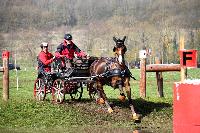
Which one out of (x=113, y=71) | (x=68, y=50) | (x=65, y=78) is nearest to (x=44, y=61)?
(x=68, y=50)

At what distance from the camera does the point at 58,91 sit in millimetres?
16047

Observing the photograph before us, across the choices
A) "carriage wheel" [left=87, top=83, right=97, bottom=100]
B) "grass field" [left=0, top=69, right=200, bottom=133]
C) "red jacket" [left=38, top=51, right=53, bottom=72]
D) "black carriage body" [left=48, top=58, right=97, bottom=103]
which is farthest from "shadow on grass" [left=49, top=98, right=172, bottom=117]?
"red jacket" [left=38, top=51, right=53, bottom=72]

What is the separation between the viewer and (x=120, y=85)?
14.7 meters

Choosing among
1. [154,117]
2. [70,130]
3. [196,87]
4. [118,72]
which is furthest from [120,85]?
[196,87]

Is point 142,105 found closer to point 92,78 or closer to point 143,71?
point 92,78

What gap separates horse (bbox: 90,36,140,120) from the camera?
572 inches

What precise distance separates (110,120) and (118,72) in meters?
1.40

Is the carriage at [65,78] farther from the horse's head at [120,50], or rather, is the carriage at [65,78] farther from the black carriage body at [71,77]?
the horse's head at [120,50]

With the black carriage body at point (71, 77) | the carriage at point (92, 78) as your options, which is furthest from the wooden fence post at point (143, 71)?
the black carriage body at point (71, 77)

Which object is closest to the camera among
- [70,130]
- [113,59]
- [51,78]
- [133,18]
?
[70,130]

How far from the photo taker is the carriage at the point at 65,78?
51.9 ft

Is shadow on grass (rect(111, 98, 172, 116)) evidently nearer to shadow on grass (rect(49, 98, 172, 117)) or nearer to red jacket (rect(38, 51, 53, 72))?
shadow on grass (rect(49, 98, 172, 117))

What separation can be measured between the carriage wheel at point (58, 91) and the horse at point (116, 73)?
1152 millimetres

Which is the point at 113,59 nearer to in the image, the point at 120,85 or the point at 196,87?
the point at 120,85
